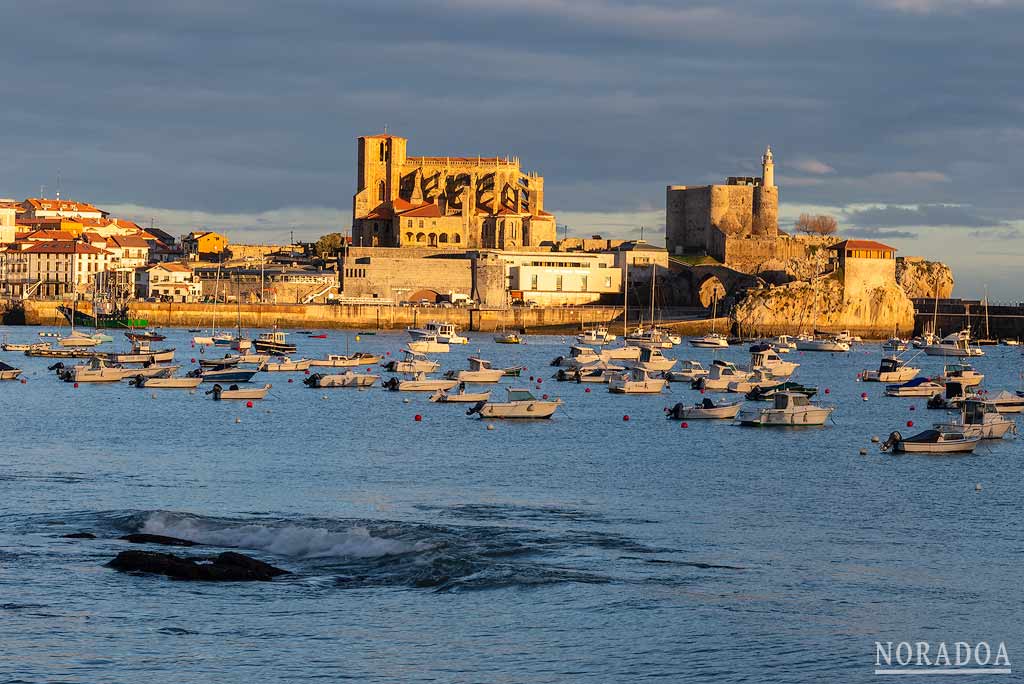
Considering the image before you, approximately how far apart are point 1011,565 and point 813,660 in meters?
7.17

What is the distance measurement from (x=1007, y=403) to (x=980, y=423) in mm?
9657

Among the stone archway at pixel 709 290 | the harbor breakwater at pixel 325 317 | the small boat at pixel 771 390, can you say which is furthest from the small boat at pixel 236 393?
the stone archway at pixel 709 290

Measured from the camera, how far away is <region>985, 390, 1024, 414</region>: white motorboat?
168ft

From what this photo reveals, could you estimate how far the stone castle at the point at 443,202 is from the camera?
12606 cm

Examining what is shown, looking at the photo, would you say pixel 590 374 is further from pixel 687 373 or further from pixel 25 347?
pixel 25 347

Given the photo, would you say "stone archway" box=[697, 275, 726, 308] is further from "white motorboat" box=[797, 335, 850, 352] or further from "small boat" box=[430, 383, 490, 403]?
"small boat" box=[430, 383, 490, 403]

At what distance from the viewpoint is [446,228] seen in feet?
414

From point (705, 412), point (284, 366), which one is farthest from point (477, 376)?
point (705, 412)

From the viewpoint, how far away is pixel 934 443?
3909 cm

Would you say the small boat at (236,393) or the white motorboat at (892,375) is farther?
the white motorboat at (892,375)

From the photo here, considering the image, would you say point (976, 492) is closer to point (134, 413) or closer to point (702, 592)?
point (702, 592)

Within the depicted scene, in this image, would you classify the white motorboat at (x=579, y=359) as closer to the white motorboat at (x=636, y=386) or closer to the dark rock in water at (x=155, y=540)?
the white motorboat at (x=636, y=386)

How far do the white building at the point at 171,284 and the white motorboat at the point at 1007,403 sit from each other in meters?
80.1

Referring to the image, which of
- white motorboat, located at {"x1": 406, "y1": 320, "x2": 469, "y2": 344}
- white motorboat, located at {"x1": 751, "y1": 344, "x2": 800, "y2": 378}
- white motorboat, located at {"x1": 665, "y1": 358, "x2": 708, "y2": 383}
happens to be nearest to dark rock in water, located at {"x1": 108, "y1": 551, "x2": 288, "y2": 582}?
white motorboat, located at {"x1": 665, "y1": 358, "x2": 708, "y2": 383}
